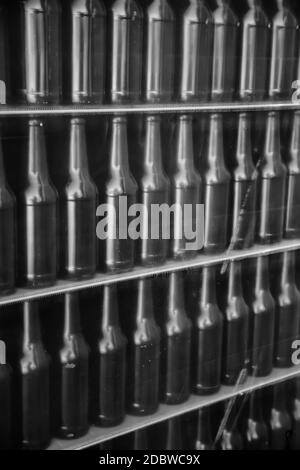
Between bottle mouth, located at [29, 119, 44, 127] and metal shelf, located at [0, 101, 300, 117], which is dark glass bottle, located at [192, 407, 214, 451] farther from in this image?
bottle mouth, located at [29, 119, 44, 127]

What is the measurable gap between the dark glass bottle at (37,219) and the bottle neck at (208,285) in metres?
0.49

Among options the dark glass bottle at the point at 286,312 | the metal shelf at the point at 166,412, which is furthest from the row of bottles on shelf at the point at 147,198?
the metal shelf at the point at 166,412

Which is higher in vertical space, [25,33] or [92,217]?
[25,33]

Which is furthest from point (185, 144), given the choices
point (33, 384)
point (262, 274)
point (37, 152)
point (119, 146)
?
point (33, 384)

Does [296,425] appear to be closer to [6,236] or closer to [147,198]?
[147,198]

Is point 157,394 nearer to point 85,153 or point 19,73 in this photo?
point 85,153

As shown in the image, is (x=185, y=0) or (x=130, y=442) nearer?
(x=185, y=0)

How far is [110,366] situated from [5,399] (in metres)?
0.30

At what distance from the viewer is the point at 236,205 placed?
2.02 metres

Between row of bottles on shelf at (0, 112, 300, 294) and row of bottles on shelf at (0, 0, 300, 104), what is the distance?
8 centimetres

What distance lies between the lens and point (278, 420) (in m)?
2.27

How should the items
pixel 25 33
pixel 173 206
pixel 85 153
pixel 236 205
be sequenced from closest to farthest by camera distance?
pixel 25 33 → pixel 85 153 → pixel 173 206 → pixel 236 205
